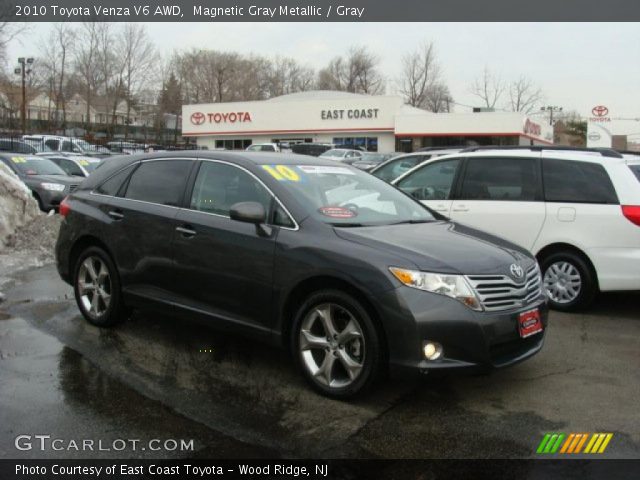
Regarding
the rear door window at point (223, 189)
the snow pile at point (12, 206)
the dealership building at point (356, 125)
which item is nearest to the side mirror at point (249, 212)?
the rear door window at point (223, 189)

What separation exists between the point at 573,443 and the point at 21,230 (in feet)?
28.0

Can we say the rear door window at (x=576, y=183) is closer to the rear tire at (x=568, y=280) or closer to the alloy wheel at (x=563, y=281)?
the rear tire at (x=568, y=280)

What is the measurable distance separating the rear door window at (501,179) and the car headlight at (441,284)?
3310 millimetres

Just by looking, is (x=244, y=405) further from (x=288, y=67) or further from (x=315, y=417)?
(x=288, y=67)

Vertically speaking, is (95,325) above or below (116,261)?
below

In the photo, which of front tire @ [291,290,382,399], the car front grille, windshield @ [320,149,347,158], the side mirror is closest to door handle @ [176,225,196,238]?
the side mirror

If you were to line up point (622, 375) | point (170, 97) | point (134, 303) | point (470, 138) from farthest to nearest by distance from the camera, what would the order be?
point (170, 97)
point (470, 138)
point (134, 303)
point (622, 375)

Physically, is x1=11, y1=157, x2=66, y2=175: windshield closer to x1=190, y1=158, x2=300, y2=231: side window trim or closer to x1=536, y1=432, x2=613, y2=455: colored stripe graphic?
x1=190, y1=158, x2=300, y2=231: side window trim

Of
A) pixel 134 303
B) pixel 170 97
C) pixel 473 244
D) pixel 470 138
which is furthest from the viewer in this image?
pixel 170 97

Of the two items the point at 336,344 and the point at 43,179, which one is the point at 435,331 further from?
the point at 43,179

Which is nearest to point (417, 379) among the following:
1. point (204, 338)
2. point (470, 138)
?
point (204, 338)

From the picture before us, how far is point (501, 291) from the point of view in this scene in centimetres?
402

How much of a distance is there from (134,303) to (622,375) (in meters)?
4.02

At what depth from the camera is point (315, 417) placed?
3863mm
